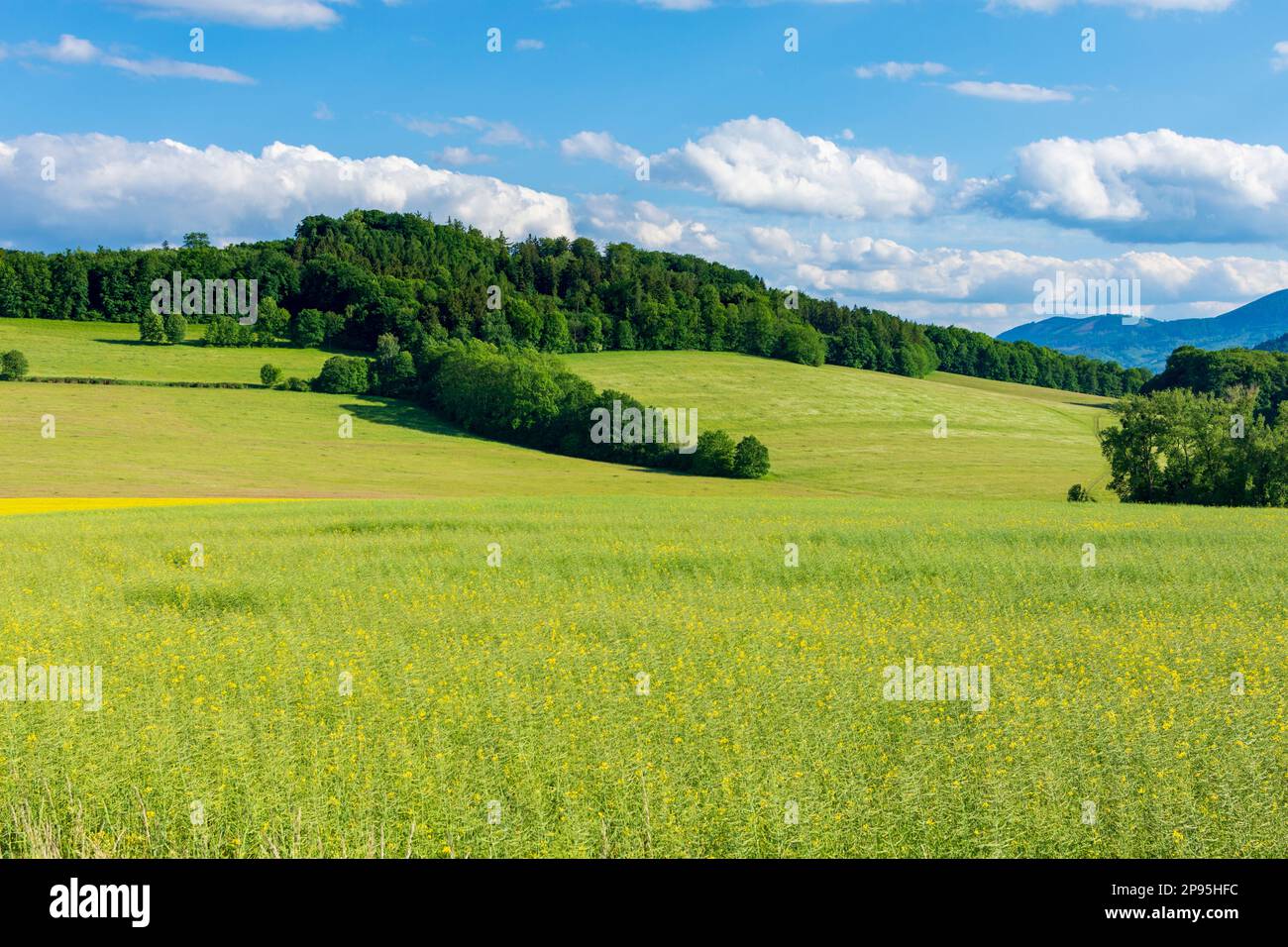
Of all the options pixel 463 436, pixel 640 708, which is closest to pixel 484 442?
pixel 463 436

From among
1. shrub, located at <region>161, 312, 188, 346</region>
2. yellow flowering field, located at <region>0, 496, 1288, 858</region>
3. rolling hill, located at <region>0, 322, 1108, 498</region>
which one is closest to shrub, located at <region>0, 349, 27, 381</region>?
rolling hill, located at <region>0, 322, 1108, 498</region>

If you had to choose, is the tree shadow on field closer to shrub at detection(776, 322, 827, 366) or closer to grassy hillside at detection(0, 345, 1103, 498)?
grassy hillside at detection(0, 345, 1103, 498)

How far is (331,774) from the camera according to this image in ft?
31.2

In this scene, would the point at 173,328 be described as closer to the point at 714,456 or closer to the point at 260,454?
the point at 260,454

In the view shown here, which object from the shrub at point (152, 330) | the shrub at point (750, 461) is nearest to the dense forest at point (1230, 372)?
the shrub at point (750, 461)

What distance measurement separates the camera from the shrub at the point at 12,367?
8856cm

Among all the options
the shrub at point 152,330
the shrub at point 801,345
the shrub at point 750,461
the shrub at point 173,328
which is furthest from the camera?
the shrub at point 801,345

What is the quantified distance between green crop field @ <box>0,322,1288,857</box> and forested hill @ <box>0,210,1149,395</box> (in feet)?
270

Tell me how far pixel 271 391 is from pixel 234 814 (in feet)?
302

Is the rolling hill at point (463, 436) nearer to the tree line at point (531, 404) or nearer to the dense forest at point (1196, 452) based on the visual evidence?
the tree line at point (531, 404)

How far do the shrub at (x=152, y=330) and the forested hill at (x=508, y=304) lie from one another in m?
9.50

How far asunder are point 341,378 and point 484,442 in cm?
2159
